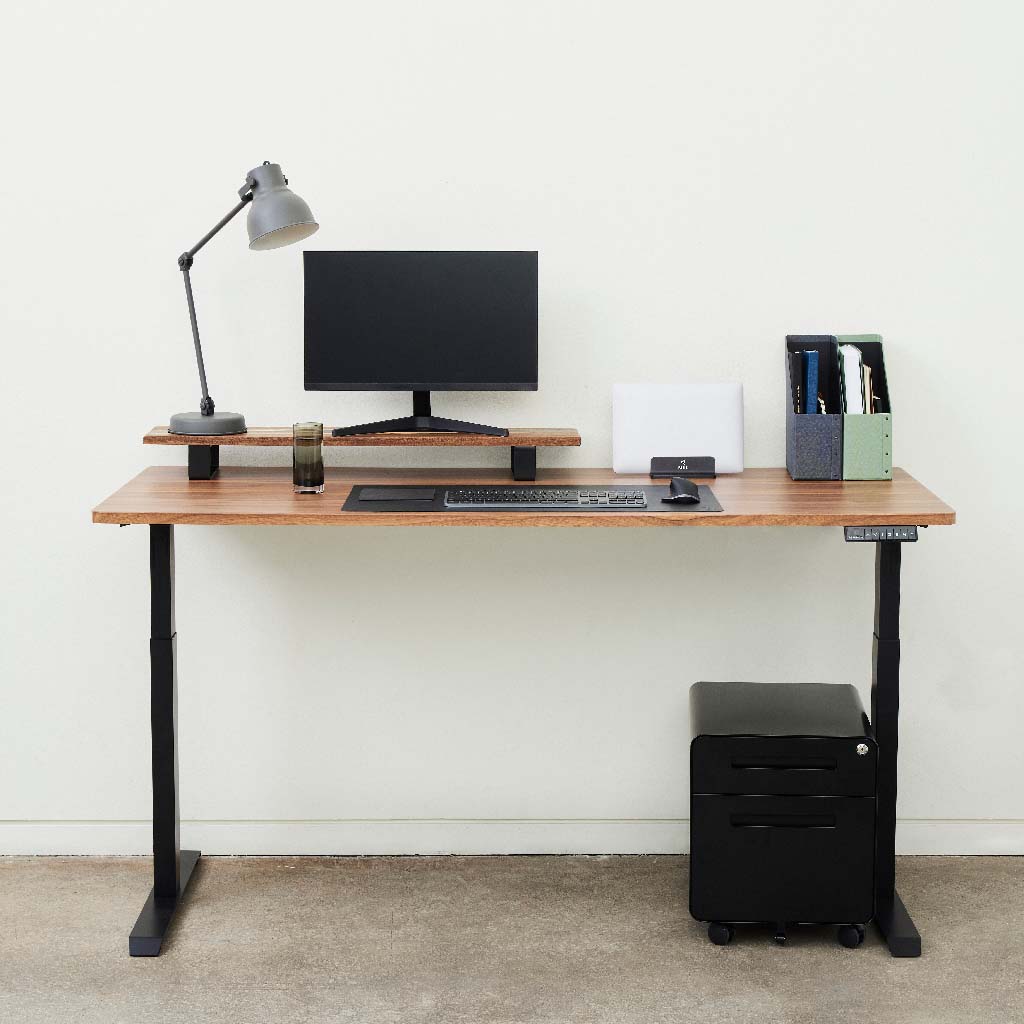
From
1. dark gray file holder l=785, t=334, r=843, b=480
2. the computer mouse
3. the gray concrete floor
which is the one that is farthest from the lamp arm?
dark gray file holder l=785, t=334, r=843, b=480

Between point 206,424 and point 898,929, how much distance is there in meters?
1.88

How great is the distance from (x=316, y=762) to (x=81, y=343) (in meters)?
1.17

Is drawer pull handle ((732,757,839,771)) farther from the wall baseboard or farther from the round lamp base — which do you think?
the round lamp base

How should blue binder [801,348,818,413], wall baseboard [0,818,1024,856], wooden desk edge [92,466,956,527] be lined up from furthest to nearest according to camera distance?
wall baseboard [0,818,1024,856]
blue binder [801,348,818,413]
wooden desk edge [92,466,956,527]

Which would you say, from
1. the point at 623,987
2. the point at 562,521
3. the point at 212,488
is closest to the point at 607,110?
the point at 562,521

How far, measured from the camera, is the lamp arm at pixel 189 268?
281 cm

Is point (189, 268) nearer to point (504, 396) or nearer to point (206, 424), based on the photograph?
point (206, 424)

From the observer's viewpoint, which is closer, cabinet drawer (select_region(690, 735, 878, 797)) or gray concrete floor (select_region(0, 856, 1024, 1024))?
gray concrete floor (select_region(0, 856, 1024, 1024))

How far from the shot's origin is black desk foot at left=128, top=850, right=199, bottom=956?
9.14 feet

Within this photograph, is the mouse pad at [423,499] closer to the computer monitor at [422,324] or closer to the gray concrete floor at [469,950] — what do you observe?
the computer monitor at [422,324]

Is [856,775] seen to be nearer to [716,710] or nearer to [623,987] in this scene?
[716,710]

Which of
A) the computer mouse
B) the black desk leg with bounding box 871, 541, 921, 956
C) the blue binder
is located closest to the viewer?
the computer mouse

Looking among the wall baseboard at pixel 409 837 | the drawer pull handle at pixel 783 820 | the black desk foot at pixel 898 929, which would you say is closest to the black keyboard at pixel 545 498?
the drawer pull handle at pixel 783 820

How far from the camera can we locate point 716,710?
114 inches
